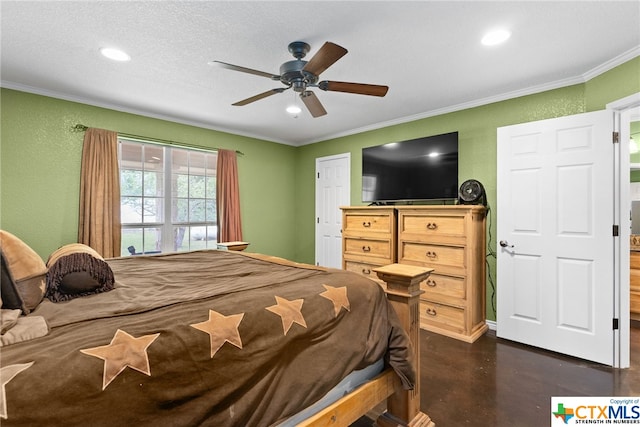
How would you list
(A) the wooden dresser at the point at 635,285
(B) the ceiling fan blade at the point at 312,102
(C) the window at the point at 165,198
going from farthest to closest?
1. (C) the window at the point at 165,198
2. (A) the wooden dresser at the point at 635,285
3. (B) the ceiling fan blade at the point at 312,102

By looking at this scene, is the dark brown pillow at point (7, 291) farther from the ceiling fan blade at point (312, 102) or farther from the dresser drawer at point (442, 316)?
the dresser drawer at point (442, 316)

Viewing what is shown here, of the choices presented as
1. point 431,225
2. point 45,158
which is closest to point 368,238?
point 431,225

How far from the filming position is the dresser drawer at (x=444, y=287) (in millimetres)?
3025

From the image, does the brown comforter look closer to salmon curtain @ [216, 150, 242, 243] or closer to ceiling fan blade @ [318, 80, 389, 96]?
ceiling fan blade @ [318, 80, 389, 96]

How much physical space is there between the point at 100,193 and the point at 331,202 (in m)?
3.06

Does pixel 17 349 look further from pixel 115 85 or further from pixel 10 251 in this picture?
pixel 115 85

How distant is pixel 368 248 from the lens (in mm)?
3756

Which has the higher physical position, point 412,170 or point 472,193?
point 412,170

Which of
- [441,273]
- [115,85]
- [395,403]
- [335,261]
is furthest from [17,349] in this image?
[335,261]

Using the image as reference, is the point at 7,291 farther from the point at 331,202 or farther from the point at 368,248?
the point at 331,202

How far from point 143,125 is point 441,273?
3.89 metres

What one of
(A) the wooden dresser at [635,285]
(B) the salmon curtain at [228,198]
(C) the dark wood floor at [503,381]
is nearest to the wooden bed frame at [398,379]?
(C) the dark wood floor at [503,381]

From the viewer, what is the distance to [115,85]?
116 inches

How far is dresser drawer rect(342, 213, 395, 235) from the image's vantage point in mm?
3582
